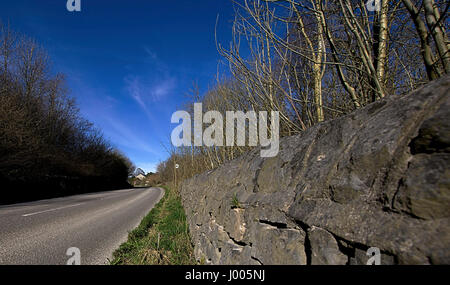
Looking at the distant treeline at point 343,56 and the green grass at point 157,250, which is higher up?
the distant treeline at point 343,56

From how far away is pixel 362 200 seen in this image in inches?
Result: 39.3

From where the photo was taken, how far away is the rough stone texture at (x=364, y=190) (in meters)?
0.76

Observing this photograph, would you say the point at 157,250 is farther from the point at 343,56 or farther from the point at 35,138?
the point at 35,138

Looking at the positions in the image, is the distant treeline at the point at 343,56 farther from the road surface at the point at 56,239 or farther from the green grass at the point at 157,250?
the road surface at the point at 56,239

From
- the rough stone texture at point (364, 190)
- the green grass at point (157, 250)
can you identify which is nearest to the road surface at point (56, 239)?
the green grass at point (157, 250)

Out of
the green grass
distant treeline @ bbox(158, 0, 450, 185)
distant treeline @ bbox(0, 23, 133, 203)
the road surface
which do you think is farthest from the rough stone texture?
distant treeline @ bbox(0, 23, 133, 203)

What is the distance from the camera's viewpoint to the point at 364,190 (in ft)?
3.29

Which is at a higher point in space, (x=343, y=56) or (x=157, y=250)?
(x=343, y=56)

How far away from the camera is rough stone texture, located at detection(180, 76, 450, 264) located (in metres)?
0.76

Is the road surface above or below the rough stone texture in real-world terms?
below

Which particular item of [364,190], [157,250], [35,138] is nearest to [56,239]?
[157,250]

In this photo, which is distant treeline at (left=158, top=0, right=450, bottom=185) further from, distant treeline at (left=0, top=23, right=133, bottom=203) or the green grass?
distant treeline at (left=0, top=23, right=133, bottom=203)

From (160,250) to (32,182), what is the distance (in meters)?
19.0
